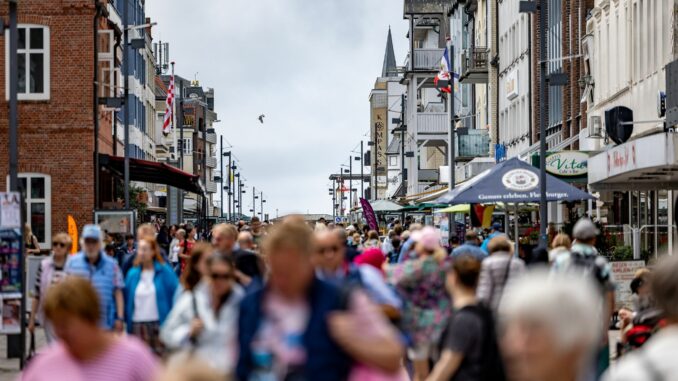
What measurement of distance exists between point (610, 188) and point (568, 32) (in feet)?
61.8

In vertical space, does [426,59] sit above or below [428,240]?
above

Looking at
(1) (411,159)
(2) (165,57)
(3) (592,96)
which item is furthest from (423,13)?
(3) (592,96)

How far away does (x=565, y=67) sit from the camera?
49250 millimetres

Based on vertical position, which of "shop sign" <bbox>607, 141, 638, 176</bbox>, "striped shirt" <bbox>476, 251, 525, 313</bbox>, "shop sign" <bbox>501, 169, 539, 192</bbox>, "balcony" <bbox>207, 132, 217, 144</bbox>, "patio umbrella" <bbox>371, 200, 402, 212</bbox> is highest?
"balcony" <bbox>207, 132, 217, 144</bbox>

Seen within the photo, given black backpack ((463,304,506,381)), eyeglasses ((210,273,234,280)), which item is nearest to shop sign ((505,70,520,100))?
black backpack ((463,304,506,381))

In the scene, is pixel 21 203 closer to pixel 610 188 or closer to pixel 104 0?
pixel 610 188

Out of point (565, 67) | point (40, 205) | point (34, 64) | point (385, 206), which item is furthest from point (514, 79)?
point (40, 205)

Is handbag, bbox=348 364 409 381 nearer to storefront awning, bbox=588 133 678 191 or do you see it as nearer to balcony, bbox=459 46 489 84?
storefront awning, bbox=588 133 678 191

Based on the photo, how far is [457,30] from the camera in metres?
88.2

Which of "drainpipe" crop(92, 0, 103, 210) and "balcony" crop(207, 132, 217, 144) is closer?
"drainpipe" crop(92, 0, 103, 210)

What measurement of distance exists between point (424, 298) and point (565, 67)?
37.3 metres

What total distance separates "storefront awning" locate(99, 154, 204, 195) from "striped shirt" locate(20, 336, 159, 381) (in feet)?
109

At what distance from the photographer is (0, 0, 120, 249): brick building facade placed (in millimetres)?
40031

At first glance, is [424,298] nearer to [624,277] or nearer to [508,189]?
[624,277]
